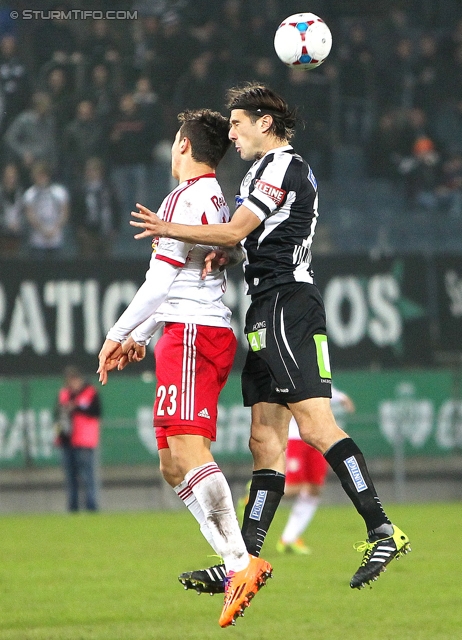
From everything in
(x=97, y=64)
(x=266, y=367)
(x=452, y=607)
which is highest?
(x=97, y=64)

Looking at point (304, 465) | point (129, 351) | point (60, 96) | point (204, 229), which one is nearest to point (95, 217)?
point (60, 96)

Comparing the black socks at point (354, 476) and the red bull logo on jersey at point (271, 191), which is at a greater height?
the red bull logo on jersey at point (271, 191)

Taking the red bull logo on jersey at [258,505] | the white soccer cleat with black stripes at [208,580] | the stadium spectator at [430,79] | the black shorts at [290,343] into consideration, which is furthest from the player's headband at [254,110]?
the stadium spectator at [430,79]

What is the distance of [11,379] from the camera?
16641 mm

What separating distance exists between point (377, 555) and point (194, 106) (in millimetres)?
14260

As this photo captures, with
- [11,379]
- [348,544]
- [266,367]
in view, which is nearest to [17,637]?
[266,367]

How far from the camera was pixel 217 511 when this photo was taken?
5586mm

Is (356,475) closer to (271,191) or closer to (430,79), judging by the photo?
(271,191)

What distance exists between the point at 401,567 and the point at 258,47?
11.6 metres

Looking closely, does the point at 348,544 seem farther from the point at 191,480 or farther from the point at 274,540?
the point at 191,480

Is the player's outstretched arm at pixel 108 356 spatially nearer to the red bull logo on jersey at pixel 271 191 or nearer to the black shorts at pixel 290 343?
the black shorts at pixel 290 343

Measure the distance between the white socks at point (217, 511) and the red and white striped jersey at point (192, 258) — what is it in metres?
0.77

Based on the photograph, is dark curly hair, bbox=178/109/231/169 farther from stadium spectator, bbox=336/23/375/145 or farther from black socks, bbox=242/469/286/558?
stadium spectator, bbox=336/23/375/145

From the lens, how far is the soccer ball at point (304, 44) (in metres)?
6.14
